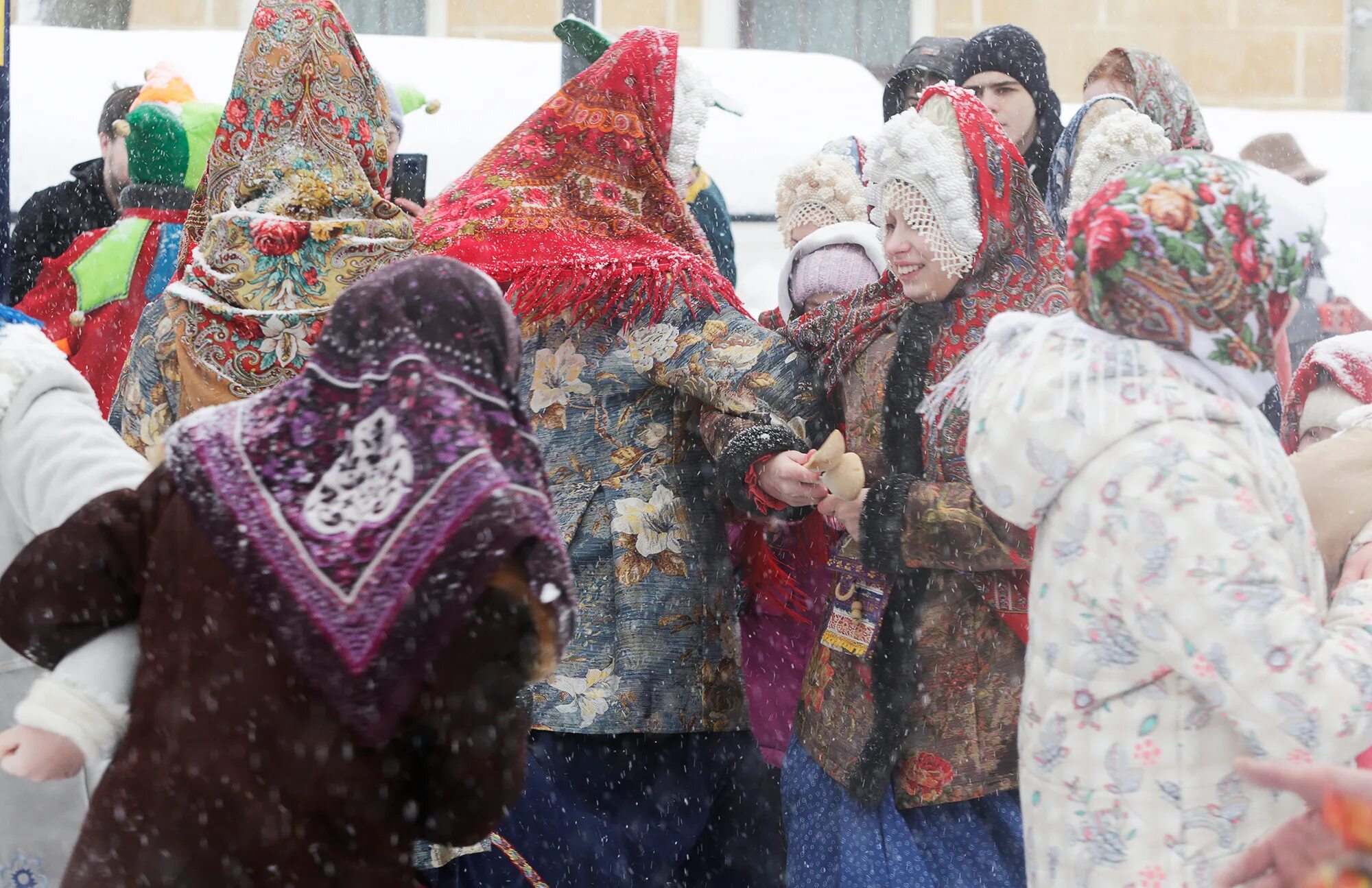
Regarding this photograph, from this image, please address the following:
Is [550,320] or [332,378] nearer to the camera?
[332,378]

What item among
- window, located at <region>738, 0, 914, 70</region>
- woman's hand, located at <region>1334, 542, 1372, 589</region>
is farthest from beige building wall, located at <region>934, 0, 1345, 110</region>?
woman's hand, located at <region>1334, 542, 1372, 589</region>

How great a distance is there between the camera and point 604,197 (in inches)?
126

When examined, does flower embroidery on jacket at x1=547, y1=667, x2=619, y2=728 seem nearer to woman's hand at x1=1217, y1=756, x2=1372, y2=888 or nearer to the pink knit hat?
the pink knit hat

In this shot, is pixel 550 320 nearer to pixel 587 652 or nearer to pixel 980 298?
pixel 587 652

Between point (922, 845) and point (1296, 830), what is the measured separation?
1073mm

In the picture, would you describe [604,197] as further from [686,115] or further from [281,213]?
[281,213]

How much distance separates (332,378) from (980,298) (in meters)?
1.47

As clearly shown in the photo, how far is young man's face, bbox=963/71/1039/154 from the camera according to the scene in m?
4.64

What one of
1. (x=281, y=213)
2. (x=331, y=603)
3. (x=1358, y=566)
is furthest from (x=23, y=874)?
(x=1358, y=566)

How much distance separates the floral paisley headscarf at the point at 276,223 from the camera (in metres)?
2.77

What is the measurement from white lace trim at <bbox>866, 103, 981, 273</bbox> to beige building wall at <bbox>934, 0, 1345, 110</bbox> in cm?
837

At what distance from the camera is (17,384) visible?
2.15m

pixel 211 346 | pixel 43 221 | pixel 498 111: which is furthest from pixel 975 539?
pixel 498 111

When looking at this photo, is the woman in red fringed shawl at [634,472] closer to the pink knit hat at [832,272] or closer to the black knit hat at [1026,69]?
the pink knit hat at [832,272]
